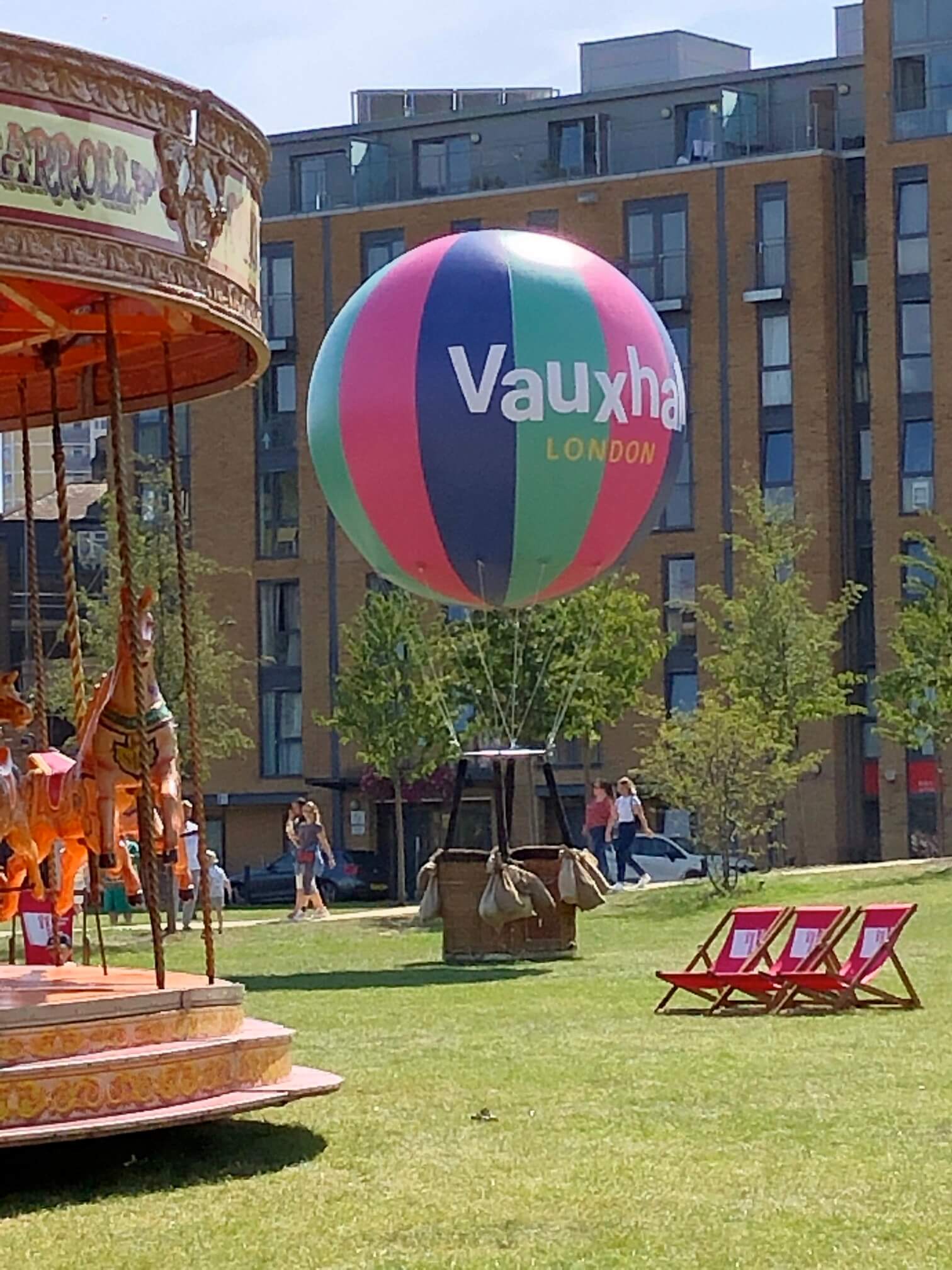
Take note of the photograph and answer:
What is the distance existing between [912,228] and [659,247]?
7.40 metres

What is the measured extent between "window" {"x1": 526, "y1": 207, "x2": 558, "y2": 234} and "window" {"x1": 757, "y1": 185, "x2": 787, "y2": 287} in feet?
20.0

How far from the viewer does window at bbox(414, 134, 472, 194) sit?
251 feet

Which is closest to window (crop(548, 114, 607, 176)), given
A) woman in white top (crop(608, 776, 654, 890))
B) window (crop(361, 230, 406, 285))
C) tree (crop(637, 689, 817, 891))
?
window (crop(361, 230, 406, 285))

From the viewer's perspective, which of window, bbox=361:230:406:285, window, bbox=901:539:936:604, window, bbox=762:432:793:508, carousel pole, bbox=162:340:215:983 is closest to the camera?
carousel pole, bbox=162:340:215:983

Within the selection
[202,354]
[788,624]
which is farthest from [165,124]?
[788,624]

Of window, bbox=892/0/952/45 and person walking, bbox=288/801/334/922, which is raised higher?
window, bbox=892/0/952/45

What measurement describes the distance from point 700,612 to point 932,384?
1282 cm

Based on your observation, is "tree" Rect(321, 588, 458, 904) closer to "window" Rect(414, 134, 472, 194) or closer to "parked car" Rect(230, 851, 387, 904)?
"parked car" Rect(230, 851, 387, 904)

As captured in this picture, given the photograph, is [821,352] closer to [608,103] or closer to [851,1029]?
[608,103]

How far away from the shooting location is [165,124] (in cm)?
1144

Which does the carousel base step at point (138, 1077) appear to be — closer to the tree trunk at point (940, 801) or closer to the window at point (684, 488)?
the tree trunk at point (940, 801)

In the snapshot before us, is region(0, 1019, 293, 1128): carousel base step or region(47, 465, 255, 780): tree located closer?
region(0, 1019, 293, 1128): carousel base step

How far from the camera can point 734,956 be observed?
19.6 m

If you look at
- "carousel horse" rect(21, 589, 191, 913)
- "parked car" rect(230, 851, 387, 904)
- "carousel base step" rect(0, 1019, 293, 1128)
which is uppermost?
"carousel horse" rect(21, 589, 191, 913)
